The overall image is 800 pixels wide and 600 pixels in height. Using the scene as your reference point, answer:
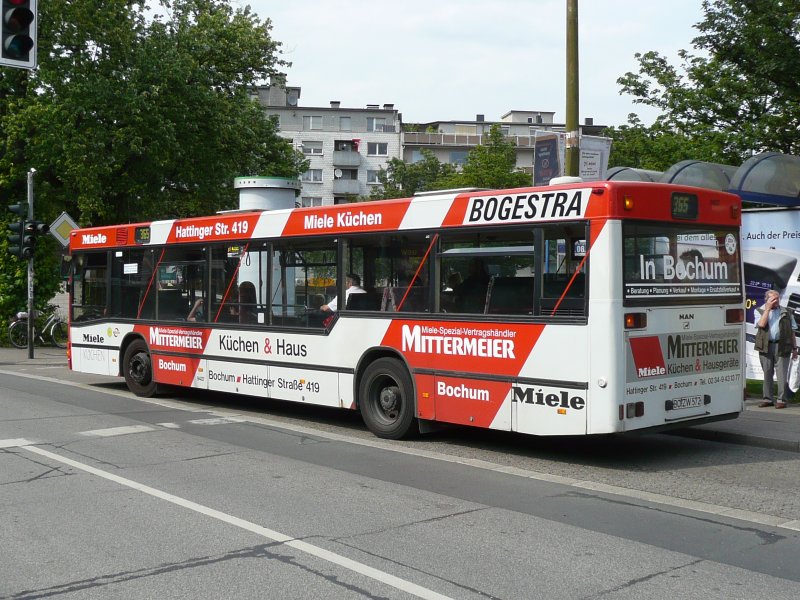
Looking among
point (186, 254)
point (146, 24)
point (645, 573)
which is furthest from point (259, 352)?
point (146, 24)

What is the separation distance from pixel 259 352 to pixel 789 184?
26.5 ft

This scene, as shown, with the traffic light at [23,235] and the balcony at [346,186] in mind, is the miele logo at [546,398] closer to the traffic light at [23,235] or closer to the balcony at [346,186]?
the traffic light at [23,235]

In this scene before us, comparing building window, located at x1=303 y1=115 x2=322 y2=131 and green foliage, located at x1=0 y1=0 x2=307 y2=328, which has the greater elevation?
building window, located at x1=303 y1=115 x2=322 y2=131

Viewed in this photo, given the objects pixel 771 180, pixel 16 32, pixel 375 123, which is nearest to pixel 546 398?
pixel 16 32

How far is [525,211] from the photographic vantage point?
360 inches

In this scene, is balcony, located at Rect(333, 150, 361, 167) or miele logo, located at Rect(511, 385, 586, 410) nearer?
miele logo, located at Rect(511, 385, 586, 410)

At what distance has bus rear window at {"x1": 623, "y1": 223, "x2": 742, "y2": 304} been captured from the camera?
862 centimetres

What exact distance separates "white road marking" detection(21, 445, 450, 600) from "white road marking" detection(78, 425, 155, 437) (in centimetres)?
165

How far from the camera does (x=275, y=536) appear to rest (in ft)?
20.4

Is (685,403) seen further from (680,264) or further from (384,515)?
(384,515)

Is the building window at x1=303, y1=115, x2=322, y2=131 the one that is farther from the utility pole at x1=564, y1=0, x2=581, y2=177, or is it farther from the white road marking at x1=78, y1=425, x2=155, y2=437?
the white road marking at x1=78, y1=425, x2=155, y2=437

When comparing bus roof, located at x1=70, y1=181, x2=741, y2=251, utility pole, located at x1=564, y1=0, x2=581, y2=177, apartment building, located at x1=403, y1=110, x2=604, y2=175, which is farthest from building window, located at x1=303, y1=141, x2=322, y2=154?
utility pole, located at x1=564, y1=0, x2=581, y2=177

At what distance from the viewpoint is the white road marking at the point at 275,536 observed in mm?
5113

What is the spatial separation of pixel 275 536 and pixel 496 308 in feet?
13.1
